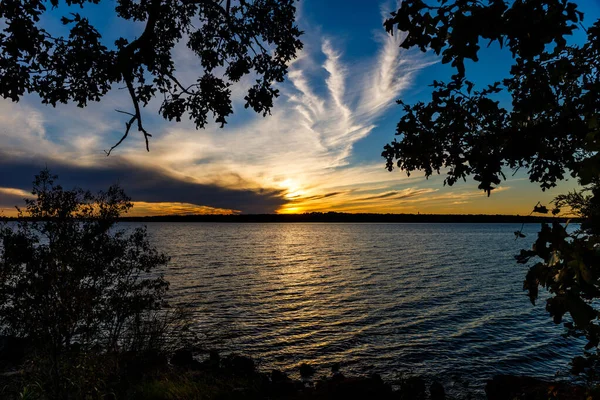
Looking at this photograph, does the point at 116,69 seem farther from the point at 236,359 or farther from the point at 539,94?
the point at 236,359

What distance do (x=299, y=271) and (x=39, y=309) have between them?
4483 centimetres

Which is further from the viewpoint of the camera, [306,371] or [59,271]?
[306,371]

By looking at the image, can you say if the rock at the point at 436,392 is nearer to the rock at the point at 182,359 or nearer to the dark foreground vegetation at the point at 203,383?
the dark foreground vegetation at the point at 203,383

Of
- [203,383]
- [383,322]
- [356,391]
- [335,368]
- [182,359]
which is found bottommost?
[383,322]

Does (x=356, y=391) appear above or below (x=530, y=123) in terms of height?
below

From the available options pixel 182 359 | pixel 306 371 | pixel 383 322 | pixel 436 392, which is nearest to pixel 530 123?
pixel 436 392

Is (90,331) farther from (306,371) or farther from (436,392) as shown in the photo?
(436,392)

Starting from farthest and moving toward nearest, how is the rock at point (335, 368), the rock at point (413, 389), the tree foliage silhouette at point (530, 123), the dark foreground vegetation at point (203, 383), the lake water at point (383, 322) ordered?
the lake water at point (383, 322)
the rock at point (335, 368)
the rock at point (413, 389)
the dark foreground vegetation at point (203, 383)
the tree foliage silhouette at point (530, 123)

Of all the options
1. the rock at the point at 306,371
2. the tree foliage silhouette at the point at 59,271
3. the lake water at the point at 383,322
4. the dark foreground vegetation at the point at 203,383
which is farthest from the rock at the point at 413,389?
the tree foliage silhouette at the point at 59,271

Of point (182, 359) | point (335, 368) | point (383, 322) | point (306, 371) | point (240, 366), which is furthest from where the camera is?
point (383, 322)

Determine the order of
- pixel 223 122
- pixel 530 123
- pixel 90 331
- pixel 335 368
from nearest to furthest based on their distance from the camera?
1. pixel 530 123
2. pixel 223 122
3. pixel 90 331
4. pixel 335 368

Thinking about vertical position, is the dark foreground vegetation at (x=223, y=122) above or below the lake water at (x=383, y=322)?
above

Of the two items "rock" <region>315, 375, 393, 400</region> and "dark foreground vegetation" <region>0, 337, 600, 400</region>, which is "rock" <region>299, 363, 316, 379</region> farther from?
"rock" <region>315, 375, 393, 400</region>

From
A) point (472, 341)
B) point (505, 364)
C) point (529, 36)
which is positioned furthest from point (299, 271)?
point (529, 36)
